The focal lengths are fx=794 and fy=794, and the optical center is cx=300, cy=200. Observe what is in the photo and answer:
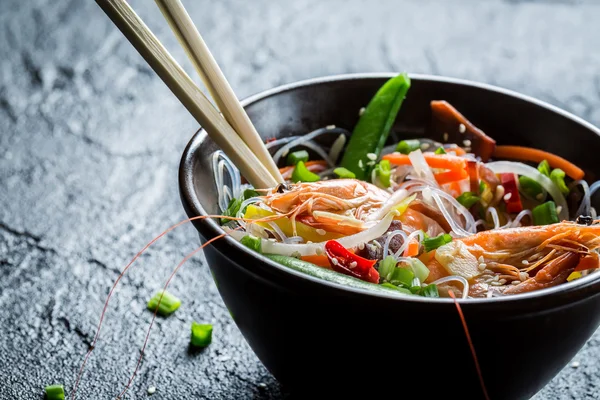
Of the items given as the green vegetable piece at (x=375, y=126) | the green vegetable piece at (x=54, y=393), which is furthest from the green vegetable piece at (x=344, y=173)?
the green vegetable piece at (x=54, y=393)

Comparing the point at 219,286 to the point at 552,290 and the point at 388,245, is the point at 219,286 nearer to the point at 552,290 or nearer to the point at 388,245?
the point at 388,245

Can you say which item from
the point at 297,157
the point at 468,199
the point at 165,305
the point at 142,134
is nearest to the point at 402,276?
the point at 468,199

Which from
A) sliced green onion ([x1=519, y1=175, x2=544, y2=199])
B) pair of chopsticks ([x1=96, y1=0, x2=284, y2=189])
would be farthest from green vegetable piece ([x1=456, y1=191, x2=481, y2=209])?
pair of chopsticks ([x1=96, y1=0, x2=284, y2=189])

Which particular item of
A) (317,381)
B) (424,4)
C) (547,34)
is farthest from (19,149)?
(547,34)

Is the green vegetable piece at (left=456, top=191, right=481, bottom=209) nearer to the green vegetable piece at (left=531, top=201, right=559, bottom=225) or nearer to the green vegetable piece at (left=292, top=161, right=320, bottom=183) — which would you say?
the green vegetable piece at (left=531, top=201, right=559, bottom=225)

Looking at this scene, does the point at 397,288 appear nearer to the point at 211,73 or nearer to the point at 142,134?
the point at 211,73

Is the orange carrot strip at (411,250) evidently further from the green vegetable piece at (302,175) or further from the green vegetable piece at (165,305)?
the green vegetable piece at (165,305)
